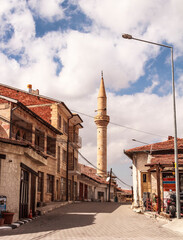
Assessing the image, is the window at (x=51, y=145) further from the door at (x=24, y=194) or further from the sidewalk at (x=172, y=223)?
the sidewalk at (x=172, y=223)

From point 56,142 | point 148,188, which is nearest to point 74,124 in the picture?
point 56,142

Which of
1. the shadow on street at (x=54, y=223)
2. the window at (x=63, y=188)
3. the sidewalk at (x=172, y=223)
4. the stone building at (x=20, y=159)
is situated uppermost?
the stone building at (x=20, y=159)

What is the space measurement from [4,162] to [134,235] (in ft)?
22.6

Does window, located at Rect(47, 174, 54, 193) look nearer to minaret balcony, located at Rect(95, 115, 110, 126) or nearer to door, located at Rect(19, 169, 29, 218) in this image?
door, located at Rect(19, 169, 29, 218)

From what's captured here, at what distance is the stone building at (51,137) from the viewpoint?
1021 inches

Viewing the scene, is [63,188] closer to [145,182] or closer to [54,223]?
[145,182]

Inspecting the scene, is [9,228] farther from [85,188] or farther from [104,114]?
[104,114]

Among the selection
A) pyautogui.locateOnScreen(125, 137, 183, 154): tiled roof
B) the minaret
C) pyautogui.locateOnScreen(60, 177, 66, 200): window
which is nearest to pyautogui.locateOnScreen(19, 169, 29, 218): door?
pyautogui.locateOnScreen(125, 137, 183, 154): tiled roof

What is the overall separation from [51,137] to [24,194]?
12604 mm

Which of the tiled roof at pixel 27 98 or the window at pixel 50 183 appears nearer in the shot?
the window at pixel 50 183

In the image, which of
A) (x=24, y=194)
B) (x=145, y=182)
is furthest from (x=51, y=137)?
(x=24, y=194)

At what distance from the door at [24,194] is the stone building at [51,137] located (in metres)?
4.22

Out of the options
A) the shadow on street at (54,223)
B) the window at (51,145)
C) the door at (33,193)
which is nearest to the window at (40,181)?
the window at (51,145)

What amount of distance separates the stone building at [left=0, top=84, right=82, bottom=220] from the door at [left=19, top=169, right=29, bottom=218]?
422 centimetres
